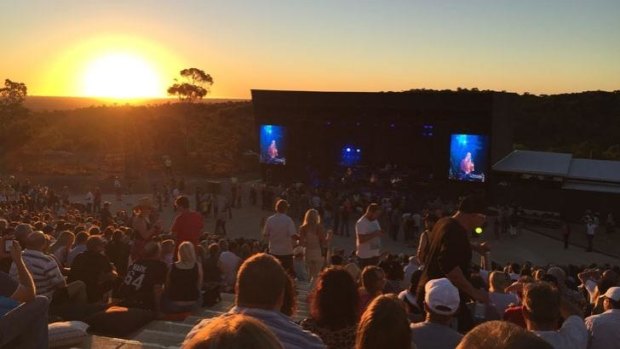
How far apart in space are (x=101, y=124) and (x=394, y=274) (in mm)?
64622

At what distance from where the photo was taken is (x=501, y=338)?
1.37m

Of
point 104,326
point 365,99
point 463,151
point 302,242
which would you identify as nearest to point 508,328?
point 104,326

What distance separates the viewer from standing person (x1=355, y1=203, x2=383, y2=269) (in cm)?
841

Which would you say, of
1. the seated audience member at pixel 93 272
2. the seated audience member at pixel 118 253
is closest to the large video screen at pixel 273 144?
the seated audience member at pixel 118 253

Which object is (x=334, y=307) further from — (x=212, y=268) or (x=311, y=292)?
(x=212, y=268)

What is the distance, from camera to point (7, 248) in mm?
6570

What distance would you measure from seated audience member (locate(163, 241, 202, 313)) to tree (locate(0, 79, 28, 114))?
58.3 metres

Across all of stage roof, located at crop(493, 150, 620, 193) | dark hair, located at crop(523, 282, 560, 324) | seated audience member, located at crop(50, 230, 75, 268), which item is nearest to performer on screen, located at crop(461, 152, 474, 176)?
stage roof, located at crop(493, 150, 620, 193)

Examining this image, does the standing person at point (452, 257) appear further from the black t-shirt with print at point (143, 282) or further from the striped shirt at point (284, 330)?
the black t-shirt with print at point (143, 282)

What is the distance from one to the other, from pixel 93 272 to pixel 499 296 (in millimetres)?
4296

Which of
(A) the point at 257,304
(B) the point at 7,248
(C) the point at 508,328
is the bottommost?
(B) the point at 7,248

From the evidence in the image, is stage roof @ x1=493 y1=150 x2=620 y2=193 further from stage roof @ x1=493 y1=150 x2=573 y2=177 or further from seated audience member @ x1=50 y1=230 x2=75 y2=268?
seated audience member @ x1=50 y1=230 x2=75 y2=268

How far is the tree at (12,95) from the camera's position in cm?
Answer: 5772

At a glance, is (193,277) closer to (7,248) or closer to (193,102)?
(7,248)
